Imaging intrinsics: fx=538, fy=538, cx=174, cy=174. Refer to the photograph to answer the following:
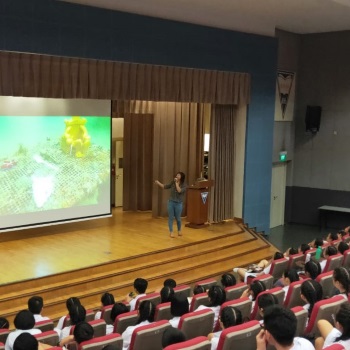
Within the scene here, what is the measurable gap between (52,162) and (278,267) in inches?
156

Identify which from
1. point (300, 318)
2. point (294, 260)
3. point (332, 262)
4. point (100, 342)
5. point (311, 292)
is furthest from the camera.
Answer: point (294, 260)

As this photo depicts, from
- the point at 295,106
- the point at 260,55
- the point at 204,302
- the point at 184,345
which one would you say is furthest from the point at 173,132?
the point at 184,345

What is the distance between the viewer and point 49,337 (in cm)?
436

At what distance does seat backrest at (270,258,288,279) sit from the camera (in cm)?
671

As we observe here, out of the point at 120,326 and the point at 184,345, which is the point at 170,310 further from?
the point at 184,345

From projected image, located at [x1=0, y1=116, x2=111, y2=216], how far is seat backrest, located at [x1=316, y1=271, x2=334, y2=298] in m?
4.75

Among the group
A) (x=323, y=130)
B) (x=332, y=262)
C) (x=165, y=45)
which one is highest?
(x=165, y=45)

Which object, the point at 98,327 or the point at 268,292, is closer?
the point at 98,327

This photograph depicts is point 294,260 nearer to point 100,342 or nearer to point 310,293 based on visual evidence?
point 310,293

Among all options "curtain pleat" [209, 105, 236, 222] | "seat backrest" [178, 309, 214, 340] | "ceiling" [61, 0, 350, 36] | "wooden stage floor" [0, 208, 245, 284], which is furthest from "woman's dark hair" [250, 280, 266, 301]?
"curtain pleat" [209, 105, 236, 222]

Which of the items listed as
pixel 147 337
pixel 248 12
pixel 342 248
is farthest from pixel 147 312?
pixel 248 12

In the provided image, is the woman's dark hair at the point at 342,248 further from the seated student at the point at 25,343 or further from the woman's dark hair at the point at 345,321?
the seated student at the point at 25,343

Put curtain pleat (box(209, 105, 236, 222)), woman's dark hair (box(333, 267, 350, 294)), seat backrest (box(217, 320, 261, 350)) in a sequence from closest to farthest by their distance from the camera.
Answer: seat backrest (box(217, 320, 261, 350)) < woman's dark hair (box(333, 267, 350, 294)) < curtain pleat (box(209, 105, 236, 222))

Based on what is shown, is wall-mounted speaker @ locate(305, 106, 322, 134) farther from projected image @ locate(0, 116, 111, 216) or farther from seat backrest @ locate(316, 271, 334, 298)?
seat backrest @ locate(316, 271, 334, 298)
